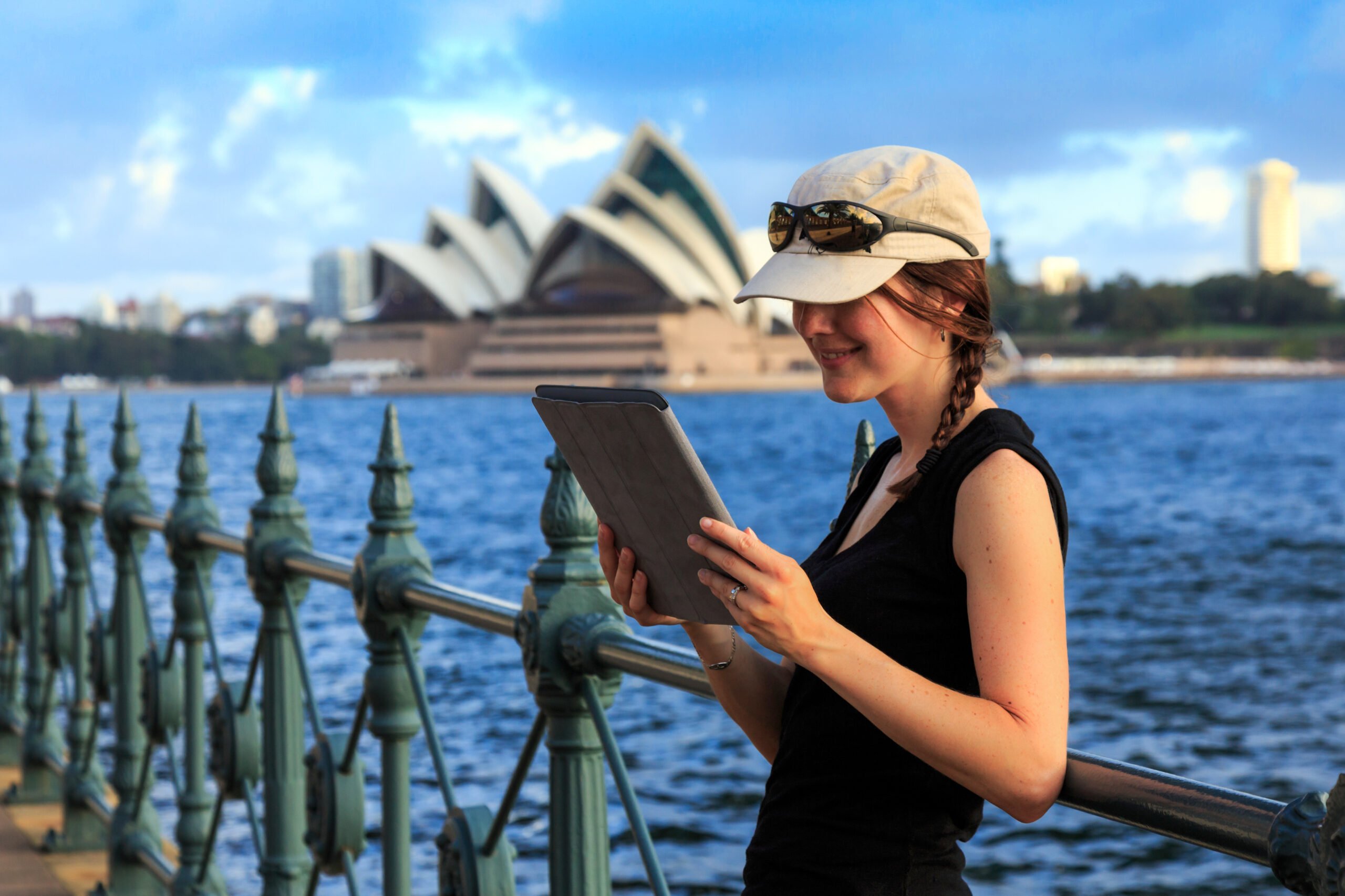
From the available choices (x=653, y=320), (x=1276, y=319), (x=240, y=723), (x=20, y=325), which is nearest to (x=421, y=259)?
(x=653, y=320)

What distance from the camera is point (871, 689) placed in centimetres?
87

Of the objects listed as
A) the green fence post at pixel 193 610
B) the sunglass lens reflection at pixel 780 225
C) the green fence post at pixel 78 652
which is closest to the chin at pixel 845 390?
the sunglass lens reflection at pixel 780 225

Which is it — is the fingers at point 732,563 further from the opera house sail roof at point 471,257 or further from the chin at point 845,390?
the opera house sail roof at point 471,257

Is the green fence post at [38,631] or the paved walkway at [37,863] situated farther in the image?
the green fence post at [38,631]

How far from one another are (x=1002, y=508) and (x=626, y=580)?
31 centimetres

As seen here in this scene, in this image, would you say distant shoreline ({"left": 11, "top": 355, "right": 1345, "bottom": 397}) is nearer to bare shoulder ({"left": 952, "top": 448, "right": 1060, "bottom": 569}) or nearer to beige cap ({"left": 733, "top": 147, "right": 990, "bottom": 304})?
beige cap ({"left": 733, "top": 147, "right": 990, "bottom": 304})

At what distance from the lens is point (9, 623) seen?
4602 mm

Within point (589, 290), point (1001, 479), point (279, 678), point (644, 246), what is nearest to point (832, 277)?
point (1001, 479)

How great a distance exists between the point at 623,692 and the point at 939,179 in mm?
10227

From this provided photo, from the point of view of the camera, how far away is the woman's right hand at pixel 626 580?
1040 millimetres

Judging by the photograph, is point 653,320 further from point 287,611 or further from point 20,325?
point 287,611

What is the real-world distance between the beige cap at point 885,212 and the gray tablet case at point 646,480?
128 millimetres

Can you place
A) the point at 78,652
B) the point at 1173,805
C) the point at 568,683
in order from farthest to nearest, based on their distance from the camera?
the point at 78,652
the point at 568,683
the point at 1173,805

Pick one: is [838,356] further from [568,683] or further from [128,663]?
[128,663]
